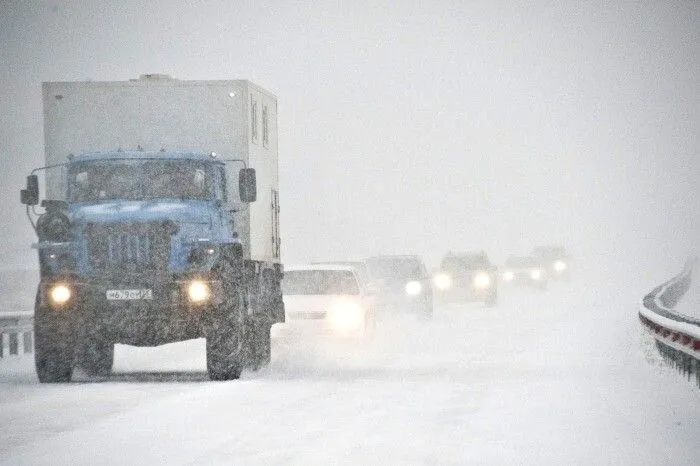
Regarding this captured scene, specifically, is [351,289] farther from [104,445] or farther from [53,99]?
[104,445]

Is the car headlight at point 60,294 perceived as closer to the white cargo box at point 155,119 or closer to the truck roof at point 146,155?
the truck roof at point 146,155

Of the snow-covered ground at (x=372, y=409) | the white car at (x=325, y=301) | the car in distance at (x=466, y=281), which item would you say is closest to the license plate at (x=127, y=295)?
the snow-covered ground at (x=372, y=409)

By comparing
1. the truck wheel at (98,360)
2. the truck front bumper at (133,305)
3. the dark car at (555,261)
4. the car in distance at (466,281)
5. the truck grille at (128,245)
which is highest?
the truck grille at (128,245)

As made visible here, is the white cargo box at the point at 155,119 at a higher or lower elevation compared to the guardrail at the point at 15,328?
higher

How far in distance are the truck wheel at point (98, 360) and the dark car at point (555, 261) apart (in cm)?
4895

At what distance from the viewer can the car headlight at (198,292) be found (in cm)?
1673

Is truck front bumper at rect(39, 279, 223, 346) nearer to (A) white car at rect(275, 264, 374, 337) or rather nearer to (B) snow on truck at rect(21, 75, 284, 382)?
(B) snow on truck at rect(21, 75, 284, 382)

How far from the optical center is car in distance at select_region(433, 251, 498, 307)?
4219 cm

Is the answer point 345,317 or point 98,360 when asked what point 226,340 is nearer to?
point 98,360

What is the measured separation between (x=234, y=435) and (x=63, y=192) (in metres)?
7.13

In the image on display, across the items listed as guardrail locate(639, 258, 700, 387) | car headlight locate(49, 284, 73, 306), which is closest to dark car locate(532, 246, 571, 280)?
guardrail locate(639, 258, 700, 387)

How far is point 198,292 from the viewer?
16.8 m

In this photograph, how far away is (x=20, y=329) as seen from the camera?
24750 millimetres

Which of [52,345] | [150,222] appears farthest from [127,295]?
[52,345]
